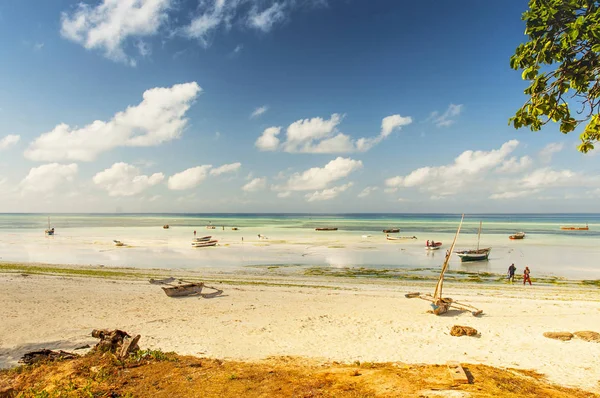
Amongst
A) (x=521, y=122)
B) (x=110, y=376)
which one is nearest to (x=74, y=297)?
(x=110, y=376)

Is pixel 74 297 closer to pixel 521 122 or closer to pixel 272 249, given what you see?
pixel 521 122

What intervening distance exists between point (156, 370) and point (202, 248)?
2026 inches

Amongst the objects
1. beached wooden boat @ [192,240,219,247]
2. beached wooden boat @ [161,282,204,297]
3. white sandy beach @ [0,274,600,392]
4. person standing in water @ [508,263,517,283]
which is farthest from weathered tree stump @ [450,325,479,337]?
beached wooden boat @ [192,240,219,247]

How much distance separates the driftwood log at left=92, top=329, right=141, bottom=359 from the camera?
1127 cm

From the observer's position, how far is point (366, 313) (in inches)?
761

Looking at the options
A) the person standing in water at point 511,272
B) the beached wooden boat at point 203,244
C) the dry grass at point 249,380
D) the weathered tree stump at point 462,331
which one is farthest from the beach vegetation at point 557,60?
the beached wooden boat at point 203,244

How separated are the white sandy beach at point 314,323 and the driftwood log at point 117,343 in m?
1.86

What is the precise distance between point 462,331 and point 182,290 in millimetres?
16349

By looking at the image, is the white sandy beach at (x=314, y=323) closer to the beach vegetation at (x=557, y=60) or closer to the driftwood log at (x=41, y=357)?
the driftwood log at (x=41, y=357)

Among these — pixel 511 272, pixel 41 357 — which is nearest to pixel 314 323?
pixel 41 357

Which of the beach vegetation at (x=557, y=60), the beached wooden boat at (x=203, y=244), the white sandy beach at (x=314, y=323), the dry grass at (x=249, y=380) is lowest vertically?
the beached wooden boat at (x=203, y=244)

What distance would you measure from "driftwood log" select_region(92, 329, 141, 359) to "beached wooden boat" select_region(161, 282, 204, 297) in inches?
390

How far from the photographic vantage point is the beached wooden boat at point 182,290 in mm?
22391

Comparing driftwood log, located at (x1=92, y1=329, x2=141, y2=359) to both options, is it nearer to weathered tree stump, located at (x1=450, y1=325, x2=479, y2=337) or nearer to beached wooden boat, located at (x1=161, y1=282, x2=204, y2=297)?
beached wooden boat, located at (x1=161, y1=282, x2=204, y2=297)
